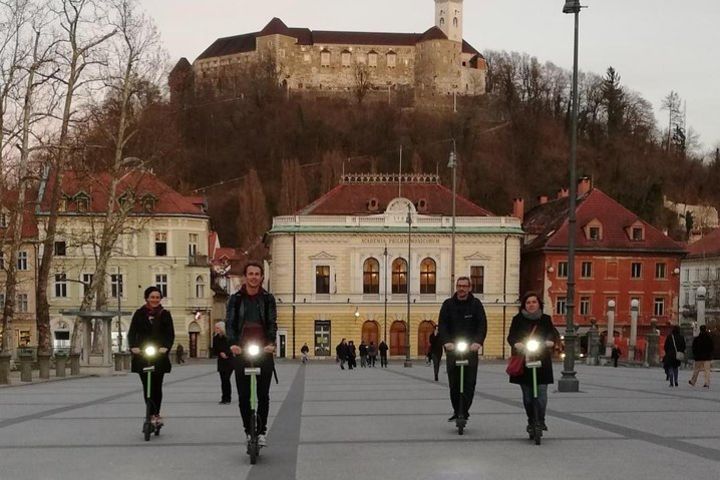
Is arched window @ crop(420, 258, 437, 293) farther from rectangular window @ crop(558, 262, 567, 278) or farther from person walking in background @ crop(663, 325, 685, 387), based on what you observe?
person walking in background @ crop(663, 325, 685, 387)

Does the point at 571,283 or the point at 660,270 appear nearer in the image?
the point at 571,283

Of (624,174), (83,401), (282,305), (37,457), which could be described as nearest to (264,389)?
(37,457)

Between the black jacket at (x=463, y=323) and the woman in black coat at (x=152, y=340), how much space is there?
328 cm

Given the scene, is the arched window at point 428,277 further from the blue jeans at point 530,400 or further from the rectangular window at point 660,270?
the blue jeans at point 530,400

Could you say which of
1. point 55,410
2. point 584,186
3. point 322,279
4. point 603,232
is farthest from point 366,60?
point 55,410

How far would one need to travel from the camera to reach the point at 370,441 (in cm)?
1124

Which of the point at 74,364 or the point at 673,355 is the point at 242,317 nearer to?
the point at 673,355

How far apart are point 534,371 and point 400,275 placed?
5750 cm

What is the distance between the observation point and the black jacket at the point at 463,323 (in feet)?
38.7

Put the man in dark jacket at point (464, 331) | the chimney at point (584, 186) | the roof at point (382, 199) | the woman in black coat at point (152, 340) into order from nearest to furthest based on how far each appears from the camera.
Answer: the woman in black coat at point (152, 340)
the man in dark jacket at point (464, 331)
the roof at point (382, 199)
the chimney at point (584, 186)

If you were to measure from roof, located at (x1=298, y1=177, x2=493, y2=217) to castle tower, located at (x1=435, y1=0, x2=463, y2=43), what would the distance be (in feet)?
360

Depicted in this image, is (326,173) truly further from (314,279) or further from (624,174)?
(314,279)

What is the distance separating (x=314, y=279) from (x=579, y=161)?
71201 mm

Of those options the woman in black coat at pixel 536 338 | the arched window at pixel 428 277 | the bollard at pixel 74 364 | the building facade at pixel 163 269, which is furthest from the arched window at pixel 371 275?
the woman in black coat at pixel 536 338
